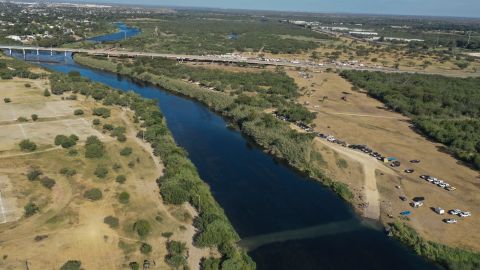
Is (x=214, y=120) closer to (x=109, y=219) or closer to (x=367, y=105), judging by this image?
(x=367, y=105)

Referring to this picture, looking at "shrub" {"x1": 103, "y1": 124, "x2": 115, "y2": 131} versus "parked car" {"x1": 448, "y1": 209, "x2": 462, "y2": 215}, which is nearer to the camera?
"parked car" {"x1": 448, "y1": 209, "x2": 462, "y2": 215}

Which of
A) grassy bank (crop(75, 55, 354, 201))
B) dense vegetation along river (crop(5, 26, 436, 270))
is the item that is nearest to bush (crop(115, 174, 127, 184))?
dense vegetation along river (crop(5, 26, 436, 270))

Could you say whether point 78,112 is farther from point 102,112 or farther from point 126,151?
point 126,151

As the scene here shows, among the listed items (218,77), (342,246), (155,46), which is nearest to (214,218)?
(342,246)

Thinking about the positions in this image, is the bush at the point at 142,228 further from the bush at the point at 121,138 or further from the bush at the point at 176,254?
the bush at the point at 121,138

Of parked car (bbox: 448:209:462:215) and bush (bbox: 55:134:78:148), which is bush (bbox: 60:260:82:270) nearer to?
bush (bbox: 55:134:78:148)
